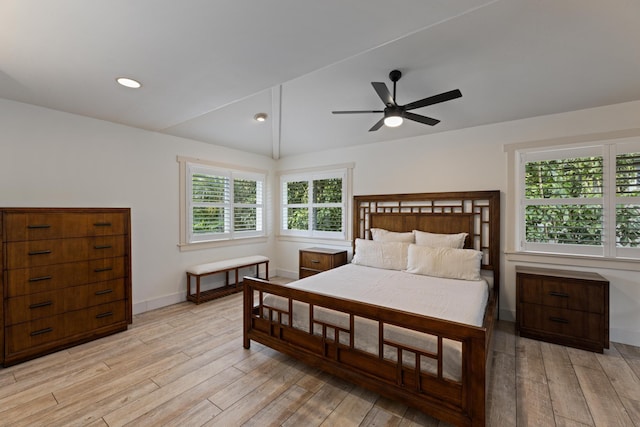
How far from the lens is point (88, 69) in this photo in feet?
7.19

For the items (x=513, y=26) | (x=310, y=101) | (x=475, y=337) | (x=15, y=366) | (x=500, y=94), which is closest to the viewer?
(x=475, y=337)

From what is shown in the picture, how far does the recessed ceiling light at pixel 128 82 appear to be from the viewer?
92.6 inches

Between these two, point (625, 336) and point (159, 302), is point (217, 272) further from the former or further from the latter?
point (625, 336)

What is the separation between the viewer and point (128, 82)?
241cm

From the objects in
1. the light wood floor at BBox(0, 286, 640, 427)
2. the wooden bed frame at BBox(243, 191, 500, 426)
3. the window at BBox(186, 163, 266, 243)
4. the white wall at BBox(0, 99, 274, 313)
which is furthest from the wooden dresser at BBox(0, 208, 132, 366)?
the wooden bed frame at BBox(243, 191, 500, 426)

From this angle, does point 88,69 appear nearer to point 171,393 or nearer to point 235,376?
point 171,393

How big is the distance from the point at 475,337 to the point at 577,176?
2811 mm

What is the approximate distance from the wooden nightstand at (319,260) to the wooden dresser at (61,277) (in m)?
2.47

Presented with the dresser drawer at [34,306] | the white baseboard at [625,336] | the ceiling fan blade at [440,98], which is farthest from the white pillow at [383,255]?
the dresser drawer at [34,306]

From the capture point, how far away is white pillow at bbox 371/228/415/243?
12.8 feet

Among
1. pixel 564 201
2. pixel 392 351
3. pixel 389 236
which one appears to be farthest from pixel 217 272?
pixel 564 201

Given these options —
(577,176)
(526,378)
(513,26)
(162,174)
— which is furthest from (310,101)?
(526,378)

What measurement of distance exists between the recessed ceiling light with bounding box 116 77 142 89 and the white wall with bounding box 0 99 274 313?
125 cm

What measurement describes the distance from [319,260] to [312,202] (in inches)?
50.1
